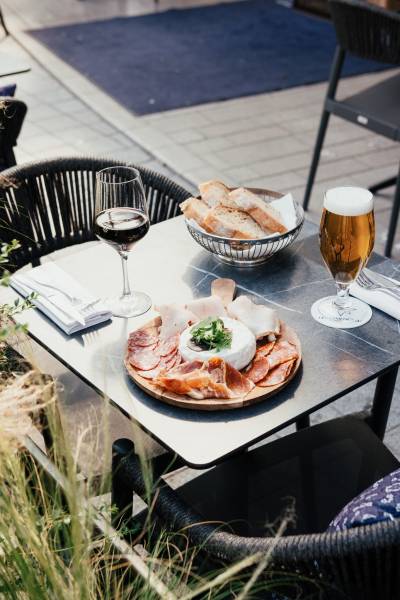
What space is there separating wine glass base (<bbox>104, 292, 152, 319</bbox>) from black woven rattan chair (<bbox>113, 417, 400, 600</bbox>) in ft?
1.03

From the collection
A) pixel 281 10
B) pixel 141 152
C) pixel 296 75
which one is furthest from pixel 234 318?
pixel 281 10

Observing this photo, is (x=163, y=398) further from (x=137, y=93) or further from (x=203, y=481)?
(x=137, y=93)

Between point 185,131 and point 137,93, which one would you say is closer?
point 185,131

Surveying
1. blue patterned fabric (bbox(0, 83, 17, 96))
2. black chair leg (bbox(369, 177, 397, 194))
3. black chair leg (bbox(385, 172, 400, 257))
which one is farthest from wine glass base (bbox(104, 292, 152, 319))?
black chair leg (bbox(369, 177, 397, 194))

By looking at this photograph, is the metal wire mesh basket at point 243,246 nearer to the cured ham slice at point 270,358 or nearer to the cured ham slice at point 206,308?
the cured ham slice at point 206,308

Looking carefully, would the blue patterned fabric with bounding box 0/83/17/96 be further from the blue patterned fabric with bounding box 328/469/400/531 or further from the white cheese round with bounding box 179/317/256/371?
the blue patterned fabric with bounding box 328/469/400/531

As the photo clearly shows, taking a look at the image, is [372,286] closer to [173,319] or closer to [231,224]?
[231,224]

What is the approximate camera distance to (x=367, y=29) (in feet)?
10.7

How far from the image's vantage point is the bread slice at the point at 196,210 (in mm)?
1853

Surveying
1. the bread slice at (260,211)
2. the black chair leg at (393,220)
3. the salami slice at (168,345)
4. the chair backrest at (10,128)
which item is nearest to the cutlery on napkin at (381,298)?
the bread slice at (260,211)

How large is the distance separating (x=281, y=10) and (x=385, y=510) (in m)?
6.75

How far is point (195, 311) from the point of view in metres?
1.63

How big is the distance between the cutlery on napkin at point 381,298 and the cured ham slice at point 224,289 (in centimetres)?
26

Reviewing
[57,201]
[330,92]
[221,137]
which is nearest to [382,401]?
[57,201]
